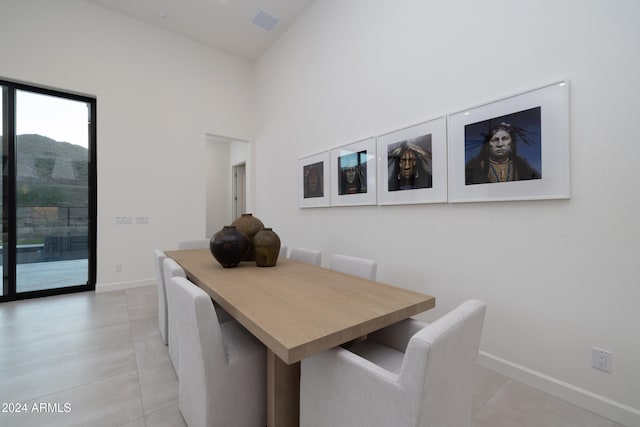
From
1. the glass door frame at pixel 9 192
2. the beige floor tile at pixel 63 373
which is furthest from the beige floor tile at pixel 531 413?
the glass door frame at pixel 9 192

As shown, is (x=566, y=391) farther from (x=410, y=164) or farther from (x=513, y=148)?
(x=410, y=164)

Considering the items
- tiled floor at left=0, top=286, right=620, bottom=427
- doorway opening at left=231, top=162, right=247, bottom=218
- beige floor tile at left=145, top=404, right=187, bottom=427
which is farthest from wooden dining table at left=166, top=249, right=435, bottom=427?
doorway opening at left=231, top=162, right=247, bottom=218

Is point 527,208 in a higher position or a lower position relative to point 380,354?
higher

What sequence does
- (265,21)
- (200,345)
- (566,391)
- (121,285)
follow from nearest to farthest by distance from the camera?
(200,345) → (566,391) → (121,285) → (265,21)

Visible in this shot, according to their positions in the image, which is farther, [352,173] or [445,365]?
[352,173]

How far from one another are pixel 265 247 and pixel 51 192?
351cm

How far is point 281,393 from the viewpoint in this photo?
1226 mm

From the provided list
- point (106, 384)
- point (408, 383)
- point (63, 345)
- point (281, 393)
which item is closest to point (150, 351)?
point (106, 384)

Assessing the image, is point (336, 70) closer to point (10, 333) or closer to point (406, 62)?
point (406, 62)

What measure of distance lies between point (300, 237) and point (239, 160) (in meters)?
3.55

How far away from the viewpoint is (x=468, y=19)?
2.05 metres

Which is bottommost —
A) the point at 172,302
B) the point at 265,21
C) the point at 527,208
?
the point at 172,302

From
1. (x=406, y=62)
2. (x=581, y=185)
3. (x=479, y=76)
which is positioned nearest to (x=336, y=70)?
(x=406, y=62)

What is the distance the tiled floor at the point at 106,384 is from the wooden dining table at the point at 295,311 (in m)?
0.69
